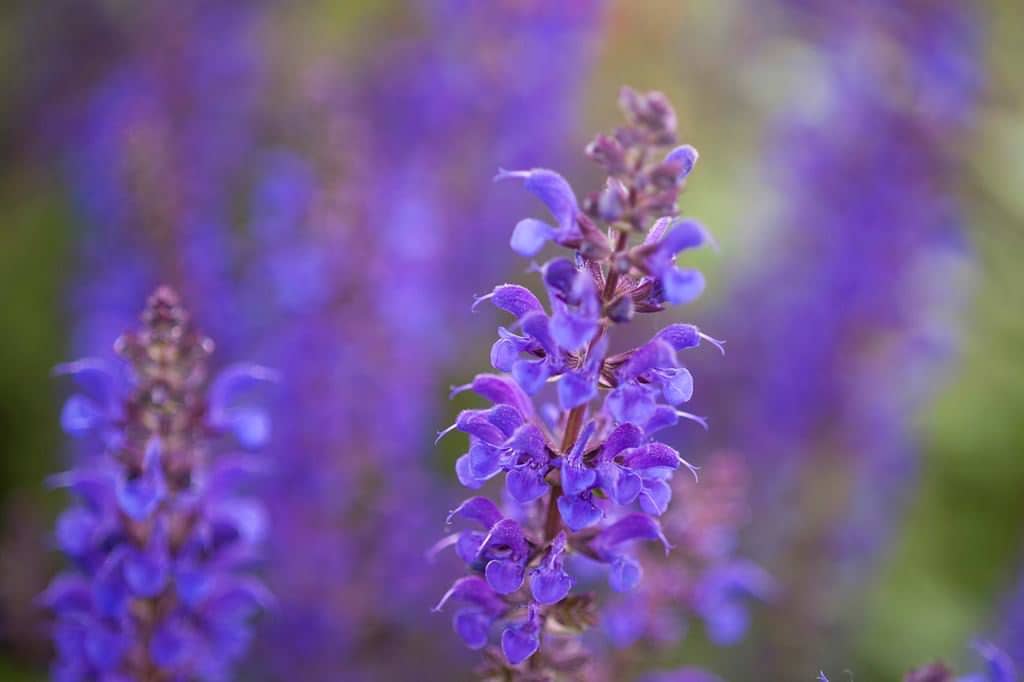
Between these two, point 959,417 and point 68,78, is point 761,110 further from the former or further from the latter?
point 68,78

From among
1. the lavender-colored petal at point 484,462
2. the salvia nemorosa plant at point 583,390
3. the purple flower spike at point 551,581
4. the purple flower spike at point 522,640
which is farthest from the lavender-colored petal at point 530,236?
the purple flower spike at point 522,640

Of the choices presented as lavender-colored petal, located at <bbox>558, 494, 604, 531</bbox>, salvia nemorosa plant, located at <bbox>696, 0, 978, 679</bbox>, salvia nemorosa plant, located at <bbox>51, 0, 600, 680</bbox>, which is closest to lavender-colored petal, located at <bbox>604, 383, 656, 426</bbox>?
lavender-colored petal, located at <bbox>558, 494, 604, 531</bbox>

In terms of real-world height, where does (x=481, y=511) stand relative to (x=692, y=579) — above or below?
below

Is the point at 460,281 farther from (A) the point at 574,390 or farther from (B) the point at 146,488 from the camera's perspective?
(A) the point at 574,390

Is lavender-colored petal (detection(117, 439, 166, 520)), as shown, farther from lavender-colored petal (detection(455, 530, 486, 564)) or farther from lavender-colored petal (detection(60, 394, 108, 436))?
lavender-colored petal (detection(455, 530, 486, 564))

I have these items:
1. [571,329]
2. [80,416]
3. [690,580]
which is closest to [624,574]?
[571,329]
